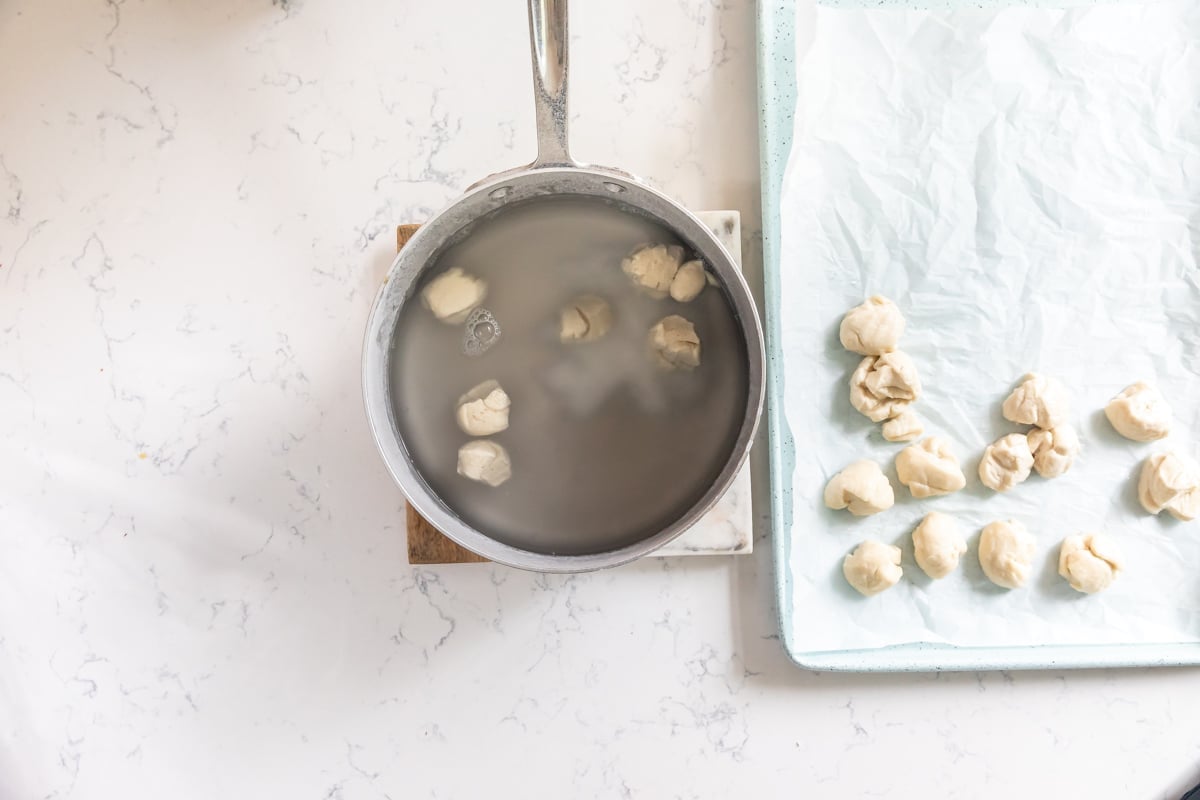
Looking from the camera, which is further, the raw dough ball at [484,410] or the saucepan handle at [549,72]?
the raw dough ball at [484,410]

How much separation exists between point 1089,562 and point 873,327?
0.28 m

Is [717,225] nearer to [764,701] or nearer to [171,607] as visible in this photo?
[764,701]

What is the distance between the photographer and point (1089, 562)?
72 cm

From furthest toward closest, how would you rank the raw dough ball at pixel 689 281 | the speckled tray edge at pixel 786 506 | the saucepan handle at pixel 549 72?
the speckled tray edge at pixel 786 506 < the raw dough ball at pixel 689 281 < the saucepan handle at pixel 549 72

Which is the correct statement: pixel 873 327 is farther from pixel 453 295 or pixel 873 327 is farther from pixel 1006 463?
pixel 453 295

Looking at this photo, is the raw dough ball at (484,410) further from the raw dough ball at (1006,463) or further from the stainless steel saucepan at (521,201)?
the raw dough ball at (1006,463)

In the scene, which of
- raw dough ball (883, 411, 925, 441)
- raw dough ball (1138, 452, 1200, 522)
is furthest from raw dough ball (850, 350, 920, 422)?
raw dough ball (1138, 452, 1200, 522)

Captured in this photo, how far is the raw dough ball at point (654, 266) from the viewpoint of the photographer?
633 mm

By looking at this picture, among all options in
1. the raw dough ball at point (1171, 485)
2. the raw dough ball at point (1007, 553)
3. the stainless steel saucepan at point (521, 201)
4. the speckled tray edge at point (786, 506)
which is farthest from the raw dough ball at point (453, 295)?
the raw dough ball at point (1171, 485)

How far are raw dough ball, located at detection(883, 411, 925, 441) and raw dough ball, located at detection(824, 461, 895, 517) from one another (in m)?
0.03

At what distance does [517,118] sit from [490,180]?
256mm

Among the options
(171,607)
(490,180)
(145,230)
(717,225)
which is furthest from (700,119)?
(171,607)

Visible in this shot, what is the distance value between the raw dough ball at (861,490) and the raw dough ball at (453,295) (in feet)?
1.16

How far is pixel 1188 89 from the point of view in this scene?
74 centimetres
